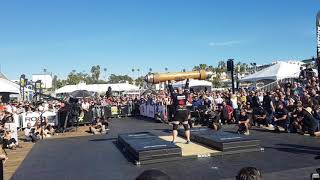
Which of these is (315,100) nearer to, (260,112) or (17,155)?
(260,112)

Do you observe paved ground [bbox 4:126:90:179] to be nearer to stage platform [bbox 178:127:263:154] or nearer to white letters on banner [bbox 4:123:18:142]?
white letters on banner [bbox 4:123:18:142]

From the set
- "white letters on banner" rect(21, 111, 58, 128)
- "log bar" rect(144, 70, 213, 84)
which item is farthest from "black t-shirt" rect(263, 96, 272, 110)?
"white letters on banner" rect(21, 111, 58, 128)

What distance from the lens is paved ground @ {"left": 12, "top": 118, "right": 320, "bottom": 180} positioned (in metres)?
8.67

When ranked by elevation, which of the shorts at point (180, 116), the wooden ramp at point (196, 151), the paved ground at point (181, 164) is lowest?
the paved ground at point (181, 164)

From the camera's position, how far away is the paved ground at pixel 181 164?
8.67 meters

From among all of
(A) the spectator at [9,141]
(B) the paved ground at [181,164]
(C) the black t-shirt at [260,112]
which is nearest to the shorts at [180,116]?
(B) the paved ground at [181,164]

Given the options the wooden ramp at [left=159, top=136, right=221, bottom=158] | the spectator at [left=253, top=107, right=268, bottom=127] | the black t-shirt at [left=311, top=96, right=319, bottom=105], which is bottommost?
the wooden ramp at [left=159, top=136, right=221, bottom=158]

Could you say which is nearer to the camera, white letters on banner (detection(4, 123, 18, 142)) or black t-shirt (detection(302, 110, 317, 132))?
black t-shirt (detection(302, 110, 317, 132))

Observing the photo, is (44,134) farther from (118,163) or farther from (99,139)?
(118,163)

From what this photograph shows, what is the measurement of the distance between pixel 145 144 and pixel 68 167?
191 centimetres

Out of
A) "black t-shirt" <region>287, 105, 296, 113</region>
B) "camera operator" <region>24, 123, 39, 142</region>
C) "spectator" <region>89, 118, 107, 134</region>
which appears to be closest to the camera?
"black t-shirt" <region>287, 105, 296, 113</region>

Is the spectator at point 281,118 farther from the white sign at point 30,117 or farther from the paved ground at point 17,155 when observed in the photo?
the white sign at point 30,117

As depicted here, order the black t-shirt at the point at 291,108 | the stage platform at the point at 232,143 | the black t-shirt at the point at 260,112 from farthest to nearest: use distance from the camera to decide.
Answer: the black t-shirt at the point at 260,112 < the black t-shirt at the point at 291,108 < the stage platform at the point at 232,143

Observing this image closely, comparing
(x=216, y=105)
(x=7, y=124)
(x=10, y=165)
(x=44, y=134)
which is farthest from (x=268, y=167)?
(x=216, y=105)
